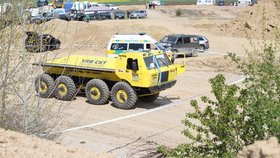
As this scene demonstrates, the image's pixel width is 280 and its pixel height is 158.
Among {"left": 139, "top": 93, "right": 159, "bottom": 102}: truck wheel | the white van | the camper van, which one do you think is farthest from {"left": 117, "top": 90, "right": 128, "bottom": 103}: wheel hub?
the camper van

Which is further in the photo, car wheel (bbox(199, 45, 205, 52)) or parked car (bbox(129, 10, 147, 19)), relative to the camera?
parked car (bbox(129, 10, 147, 19))

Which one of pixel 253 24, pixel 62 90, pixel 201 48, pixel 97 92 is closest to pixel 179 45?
pixel 201 48

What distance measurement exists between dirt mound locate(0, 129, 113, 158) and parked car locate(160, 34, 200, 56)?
24.5 metres

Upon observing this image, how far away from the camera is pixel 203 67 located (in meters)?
29.5

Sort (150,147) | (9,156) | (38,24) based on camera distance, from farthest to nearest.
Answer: (150,147), (38,24), (9,156)

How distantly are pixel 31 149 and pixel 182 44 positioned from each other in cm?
2627

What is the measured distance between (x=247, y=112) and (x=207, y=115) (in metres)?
0.80

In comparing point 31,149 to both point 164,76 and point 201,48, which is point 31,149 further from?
point 201,48

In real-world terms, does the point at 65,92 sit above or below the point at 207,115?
below

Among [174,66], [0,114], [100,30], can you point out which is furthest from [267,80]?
[100,30]

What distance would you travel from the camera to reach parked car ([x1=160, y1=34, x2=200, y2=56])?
106ft

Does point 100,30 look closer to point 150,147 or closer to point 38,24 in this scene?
point 150,147

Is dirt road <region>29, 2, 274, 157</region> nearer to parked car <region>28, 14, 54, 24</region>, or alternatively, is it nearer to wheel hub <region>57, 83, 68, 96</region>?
parked car <region>28, 14, 54, 24</region>

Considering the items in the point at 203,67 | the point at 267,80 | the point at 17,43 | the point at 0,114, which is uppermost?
the point at 17,43
